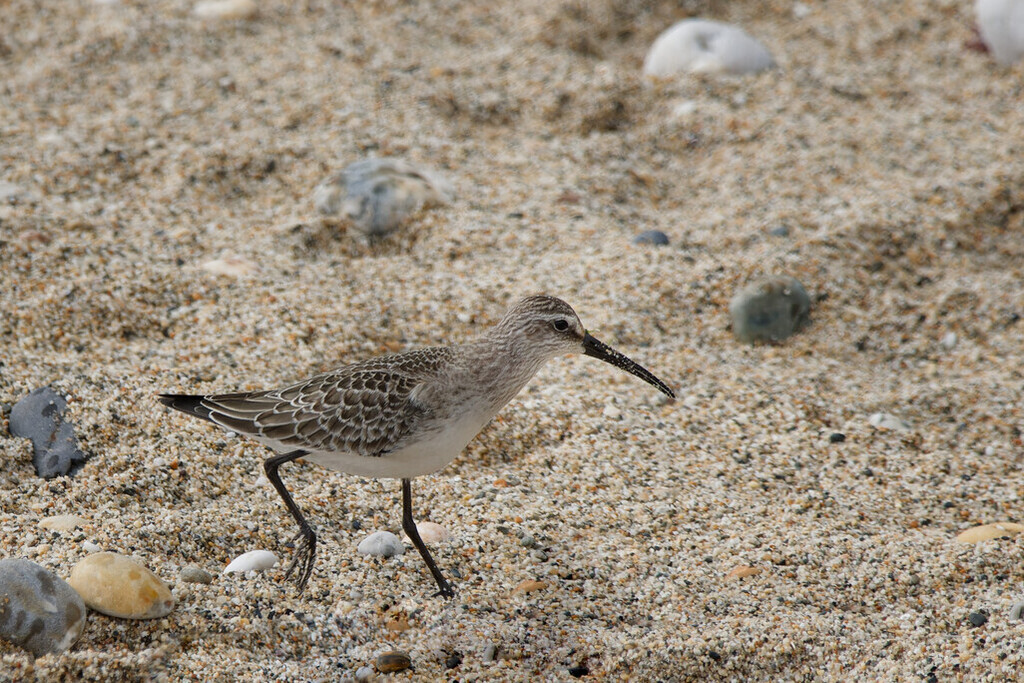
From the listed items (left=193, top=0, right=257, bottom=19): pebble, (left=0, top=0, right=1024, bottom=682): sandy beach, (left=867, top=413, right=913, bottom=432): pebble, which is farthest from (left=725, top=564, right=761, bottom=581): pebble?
(left=193, top=0, right=257, bottom=19): pebble

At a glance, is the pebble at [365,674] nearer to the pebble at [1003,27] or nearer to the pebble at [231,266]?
the pebble at [231,266]

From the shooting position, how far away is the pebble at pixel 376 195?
549cm

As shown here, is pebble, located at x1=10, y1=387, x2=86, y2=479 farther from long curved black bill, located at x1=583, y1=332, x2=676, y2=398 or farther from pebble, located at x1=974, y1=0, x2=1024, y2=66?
pebble, located at x1=974, y1=0, x2=1024, y2=66

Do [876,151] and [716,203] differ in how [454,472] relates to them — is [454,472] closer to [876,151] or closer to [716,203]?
[716,203]

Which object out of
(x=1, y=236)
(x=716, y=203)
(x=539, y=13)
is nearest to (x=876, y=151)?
(x=716, y=203)

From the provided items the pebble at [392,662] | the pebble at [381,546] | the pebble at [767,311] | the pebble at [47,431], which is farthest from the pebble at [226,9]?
the pebble at [392,662]

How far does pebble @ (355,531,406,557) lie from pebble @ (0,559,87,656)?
1028 mm

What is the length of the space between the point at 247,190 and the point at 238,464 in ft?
6.96

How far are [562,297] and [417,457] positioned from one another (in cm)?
174

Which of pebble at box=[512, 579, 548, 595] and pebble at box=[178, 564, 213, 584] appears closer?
pebble at box=[178, 564, 213, 584]

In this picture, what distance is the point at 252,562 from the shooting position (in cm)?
362

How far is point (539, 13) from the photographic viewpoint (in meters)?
7.30

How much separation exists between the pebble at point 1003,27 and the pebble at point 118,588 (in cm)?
625

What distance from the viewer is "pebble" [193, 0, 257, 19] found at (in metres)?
6.95
